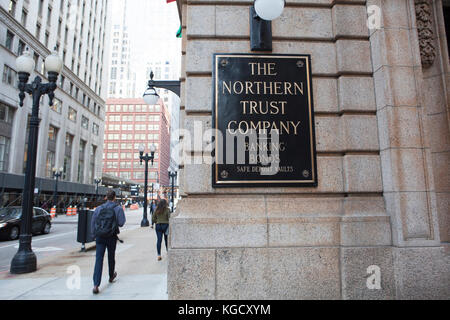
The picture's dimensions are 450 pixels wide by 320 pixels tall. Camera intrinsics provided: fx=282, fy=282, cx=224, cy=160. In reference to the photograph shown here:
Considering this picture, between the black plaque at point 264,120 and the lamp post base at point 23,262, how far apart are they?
6.04 meters

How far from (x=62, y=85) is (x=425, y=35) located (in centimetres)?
5282

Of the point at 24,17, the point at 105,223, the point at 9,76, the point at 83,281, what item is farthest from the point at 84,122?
the point at 105,223

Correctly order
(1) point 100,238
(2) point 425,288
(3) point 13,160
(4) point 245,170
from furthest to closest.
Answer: (3) point 13,160 < (1) point 100,238 < (4) point 245,170 < (2) point 425,288

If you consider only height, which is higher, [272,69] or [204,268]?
[272,69]

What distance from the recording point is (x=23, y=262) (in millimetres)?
7316

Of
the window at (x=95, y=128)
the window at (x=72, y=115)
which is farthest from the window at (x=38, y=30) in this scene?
the window at (x=95, y=128)

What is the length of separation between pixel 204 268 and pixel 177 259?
1.45 feet

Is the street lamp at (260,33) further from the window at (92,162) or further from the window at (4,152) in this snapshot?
the window at (92,162)

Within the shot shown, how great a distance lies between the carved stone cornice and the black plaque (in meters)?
2.33

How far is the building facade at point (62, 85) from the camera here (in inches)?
1355

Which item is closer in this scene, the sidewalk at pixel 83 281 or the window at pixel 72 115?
the sidewalk at pixel 83 281
